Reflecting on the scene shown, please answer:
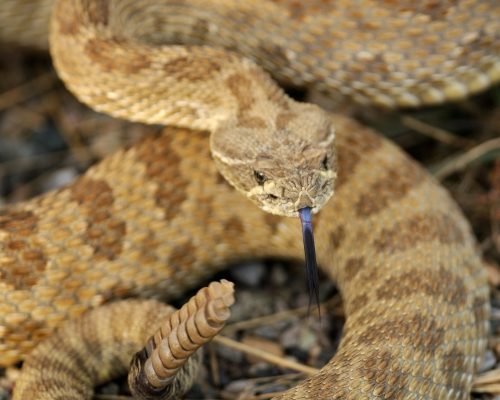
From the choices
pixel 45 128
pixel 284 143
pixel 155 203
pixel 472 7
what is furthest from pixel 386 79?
pixel 45 128

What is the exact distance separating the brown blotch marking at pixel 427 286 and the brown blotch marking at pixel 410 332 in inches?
7.8

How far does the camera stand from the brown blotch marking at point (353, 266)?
4.81 meters

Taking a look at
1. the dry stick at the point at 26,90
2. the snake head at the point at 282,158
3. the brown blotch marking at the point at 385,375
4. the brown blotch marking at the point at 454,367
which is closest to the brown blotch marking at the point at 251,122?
the snake head at the point at 282,158

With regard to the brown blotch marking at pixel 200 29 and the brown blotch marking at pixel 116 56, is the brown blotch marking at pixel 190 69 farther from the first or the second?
the brown blotch marking at pixel 200 29

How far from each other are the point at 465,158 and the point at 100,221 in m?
2.62

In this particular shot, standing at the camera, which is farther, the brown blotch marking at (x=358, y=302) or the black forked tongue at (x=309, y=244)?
the brown blotch marking at (x=358, y=302)

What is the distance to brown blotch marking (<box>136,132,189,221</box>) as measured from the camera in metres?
5.16

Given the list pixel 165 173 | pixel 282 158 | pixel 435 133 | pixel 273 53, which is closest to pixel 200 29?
pixel 273 53

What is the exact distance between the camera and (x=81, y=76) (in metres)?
5.22

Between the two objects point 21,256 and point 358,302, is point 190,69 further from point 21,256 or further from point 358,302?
point 358,302

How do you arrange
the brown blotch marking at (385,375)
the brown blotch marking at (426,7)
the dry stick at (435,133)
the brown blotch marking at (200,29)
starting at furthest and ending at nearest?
the dry stick at (435,133) → the brown blotch marking at (200,29) → the brown blotch marking at (426,7) → the brown blotch marking at (385,375)

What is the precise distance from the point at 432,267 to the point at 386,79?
138cm

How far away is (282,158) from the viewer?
441cm

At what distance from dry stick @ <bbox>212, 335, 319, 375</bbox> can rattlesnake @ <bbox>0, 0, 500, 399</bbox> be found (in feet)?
1.53
